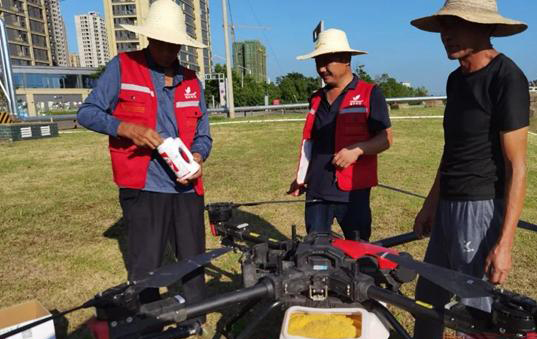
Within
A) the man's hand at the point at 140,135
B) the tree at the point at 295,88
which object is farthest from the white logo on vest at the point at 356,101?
the tree at the point at 295,88

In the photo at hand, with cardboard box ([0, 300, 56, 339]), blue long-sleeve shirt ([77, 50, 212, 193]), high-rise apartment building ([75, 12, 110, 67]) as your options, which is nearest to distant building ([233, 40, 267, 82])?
high-rise apartment building ([75, 12, 110, 67])

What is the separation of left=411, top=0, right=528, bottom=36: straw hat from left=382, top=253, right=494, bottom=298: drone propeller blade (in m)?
1.24

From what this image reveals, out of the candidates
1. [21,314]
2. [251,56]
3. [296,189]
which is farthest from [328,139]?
[251,56]

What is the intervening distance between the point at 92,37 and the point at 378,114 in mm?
192893

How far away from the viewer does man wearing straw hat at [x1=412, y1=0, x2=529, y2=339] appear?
2133 mm

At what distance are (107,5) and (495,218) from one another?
350 ft

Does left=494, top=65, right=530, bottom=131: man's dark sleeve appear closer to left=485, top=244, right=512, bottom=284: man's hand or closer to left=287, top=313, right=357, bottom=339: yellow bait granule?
left=485, top=244, right=512, bottom=284: man's hand

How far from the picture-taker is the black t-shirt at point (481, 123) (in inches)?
83.0

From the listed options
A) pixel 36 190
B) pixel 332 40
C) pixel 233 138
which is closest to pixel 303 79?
pixel 233 138

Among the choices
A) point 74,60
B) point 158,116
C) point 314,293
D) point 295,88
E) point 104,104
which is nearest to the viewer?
point 314,293

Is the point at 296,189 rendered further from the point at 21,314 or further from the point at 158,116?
the point at 21,314

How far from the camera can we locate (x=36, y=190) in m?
9.59

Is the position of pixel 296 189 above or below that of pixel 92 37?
below

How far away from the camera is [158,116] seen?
3.13 meters
